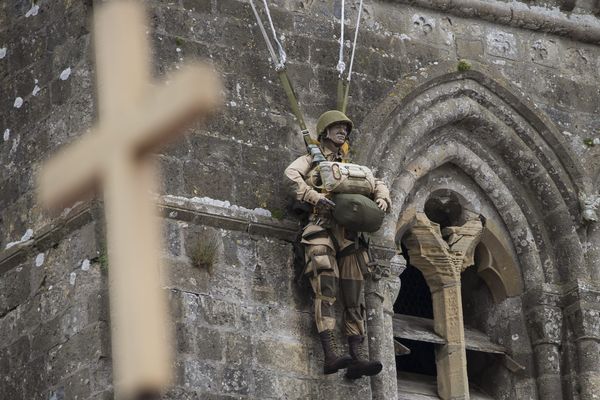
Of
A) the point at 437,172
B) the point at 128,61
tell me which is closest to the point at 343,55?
the point at 437,172

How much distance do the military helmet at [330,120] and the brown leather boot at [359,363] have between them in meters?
1.27

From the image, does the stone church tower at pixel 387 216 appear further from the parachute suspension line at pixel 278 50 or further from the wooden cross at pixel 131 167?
the wooden cross at pixel 131 167

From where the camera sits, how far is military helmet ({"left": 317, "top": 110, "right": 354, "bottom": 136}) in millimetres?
9539

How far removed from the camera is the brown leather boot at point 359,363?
29.9 ft

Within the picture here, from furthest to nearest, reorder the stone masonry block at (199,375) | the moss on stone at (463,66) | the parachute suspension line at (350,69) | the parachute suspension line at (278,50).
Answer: the moss on stone at (463,66) → the parachute suspension line at (350,69) → the parachute suspension line at (278,50) → the stone masonry block at (199,375)

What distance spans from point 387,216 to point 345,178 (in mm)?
920

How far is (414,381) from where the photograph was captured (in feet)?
34.7

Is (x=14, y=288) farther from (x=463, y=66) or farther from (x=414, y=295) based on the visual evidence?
(x=463, y=66)

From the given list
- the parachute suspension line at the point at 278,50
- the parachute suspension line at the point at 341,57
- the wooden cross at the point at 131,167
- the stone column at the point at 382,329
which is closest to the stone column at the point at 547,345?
the stone column at the point at 382,329

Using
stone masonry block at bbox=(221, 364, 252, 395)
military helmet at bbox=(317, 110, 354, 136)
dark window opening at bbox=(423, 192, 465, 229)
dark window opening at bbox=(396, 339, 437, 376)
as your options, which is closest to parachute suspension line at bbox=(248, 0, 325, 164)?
military helmet at bbox=(317, 110, 354, 136)

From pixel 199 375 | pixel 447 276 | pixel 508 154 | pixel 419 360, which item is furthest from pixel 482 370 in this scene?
pixel 199 375

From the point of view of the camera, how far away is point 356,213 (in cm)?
911

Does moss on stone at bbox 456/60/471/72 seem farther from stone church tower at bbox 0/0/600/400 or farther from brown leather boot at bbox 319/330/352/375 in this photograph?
brown leather boot at bbox 319/330/352/375

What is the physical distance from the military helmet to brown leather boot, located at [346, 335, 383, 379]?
4.18 ft
